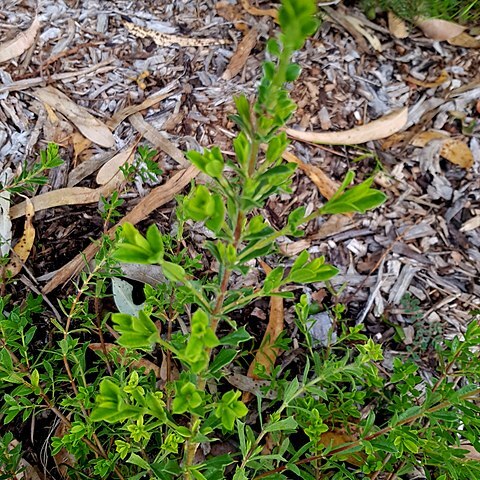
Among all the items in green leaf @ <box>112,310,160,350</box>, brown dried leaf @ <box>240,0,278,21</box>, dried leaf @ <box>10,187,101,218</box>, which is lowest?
dried leaf @ <box>10,187,101,218</box>

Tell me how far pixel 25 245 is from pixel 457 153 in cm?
222

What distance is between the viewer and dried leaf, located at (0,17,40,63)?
3.06 metres

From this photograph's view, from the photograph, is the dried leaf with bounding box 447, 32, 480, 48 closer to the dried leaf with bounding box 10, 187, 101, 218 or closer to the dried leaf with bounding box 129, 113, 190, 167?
the dried leaf with bounding box 129, 113, 190, 167

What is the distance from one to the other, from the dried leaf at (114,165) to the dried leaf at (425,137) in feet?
4.92

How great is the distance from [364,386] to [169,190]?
124 cm

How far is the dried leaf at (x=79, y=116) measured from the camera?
291cm

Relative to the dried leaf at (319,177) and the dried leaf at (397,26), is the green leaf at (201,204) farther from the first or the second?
the dried leaf at (397,26)

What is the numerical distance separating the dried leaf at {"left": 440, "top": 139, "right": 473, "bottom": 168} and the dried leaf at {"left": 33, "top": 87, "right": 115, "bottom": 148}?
1756 mm

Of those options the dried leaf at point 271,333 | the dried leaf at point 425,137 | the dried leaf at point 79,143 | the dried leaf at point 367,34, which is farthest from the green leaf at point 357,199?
the dried leaf at point 367,34

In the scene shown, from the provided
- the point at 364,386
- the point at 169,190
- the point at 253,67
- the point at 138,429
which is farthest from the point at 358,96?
the point at 138,429

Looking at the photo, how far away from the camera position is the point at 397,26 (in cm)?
341

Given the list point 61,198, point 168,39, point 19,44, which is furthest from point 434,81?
point 19,44

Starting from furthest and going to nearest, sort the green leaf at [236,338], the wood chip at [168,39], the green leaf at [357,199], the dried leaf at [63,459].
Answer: the wood chip at [168,39]
the dried leaf at [63,459]
the green leaf at [236,338]
the green leaf at [357,199]

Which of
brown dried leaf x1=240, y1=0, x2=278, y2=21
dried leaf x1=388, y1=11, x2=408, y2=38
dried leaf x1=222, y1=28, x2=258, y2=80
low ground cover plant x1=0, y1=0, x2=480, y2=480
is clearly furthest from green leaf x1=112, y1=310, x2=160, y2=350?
dried leaf x1=388, y1=11, x2=408, y2=38
